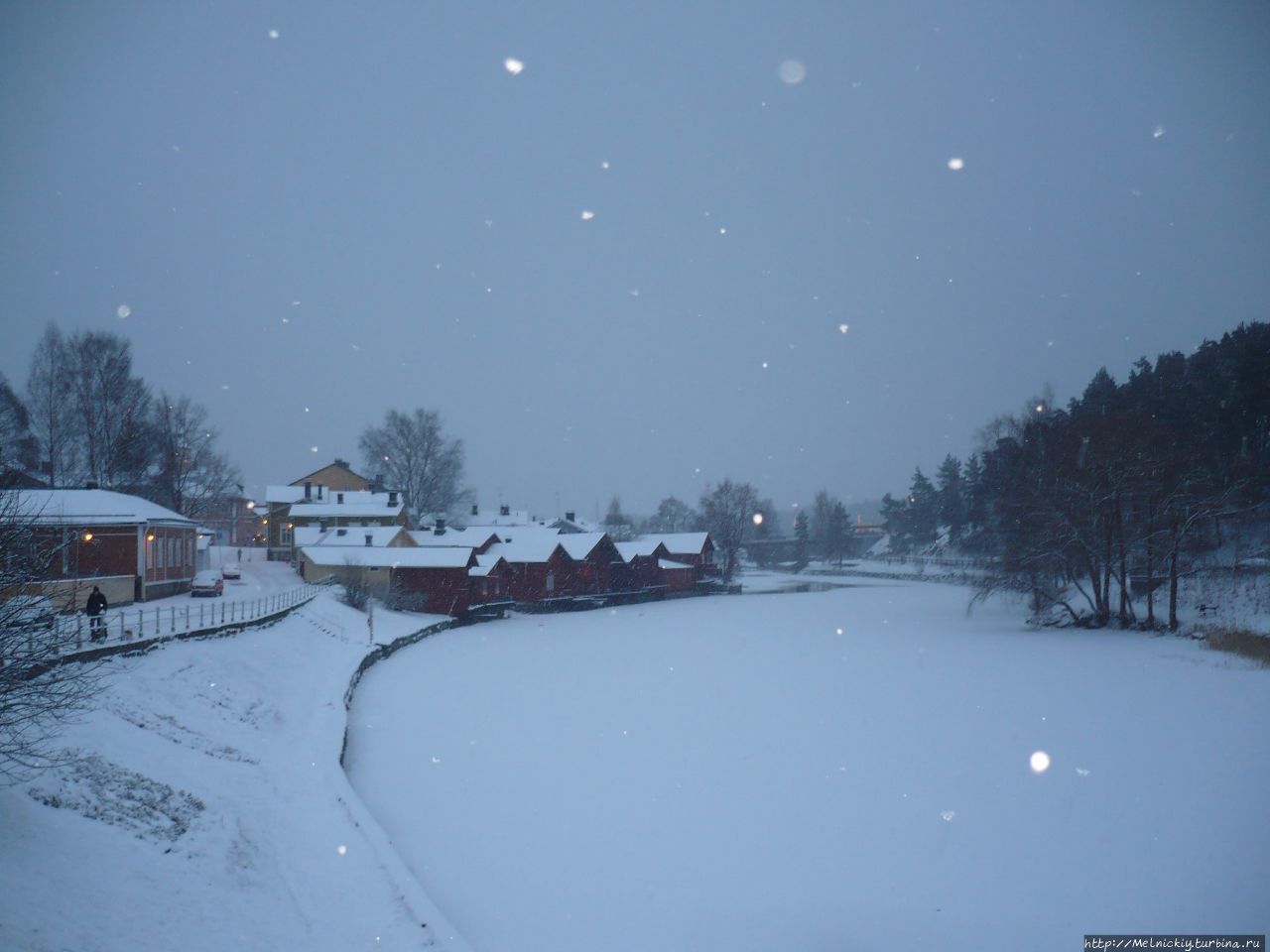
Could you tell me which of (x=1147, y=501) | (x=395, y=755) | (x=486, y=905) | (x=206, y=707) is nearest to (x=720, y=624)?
(x=1147, y=501)


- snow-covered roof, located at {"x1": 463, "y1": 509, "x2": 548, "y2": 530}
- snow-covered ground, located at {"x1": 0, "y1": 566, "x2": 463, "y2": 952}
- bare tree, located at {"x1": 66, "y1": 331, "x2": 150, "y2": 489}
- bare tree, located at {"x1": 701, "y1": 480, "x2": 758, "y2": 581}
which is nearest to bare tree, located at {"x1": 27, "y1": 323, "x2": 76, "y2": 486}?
bare tree, located at {"x1": 66, "y1": 331, "x2": 150, "y2": 489}

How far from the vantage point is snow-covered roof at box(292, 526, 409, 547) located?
46156 millimetres

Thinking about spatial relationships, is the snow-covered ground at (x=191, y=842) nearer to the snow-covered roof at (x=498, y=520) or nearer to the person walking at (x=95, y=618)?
the person walking at (x=95, y=618)

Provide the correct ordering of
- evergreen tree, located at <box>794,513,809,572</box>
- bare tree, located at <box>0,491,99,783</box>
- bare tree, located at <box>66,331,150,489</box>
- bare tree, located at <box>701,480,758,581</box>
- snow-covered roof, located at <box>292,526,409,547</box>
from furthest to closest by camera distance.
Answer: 1. evergreen tree, located at <box>794,513,809,572</box>
2. bare tree, located at <box>701,480,758,581</box>
3. snow-covered roof, located at <box>292,526,409,547</box>
4. bare tree, located at <box>66,331,150,489</box>
5. bare tree, located at <box>0,491,99,783</box>

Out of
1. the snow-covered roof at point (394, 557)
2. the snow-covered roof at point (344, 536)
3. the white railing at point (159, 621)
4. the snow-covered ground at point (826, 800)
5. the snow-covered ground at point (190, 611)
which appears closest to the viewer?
the snow-covered ground at point (826, 800)

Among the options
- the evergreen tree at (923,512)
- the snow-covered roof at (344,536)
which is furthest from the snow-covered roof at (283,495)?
the evergreen tree at (923,512)

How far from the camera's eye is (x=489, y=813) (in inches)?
478

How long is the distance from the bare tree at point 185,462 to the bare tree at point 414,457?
23.4 metres

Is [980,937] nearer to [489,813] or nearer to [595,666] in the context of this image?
[489,813]

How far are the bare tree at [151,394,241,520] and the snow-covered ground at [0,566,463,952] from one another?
30.0 metres

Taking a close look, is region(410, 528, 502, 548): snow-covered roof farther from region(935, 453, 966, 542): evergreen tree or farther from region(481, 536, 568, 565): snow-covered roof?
region(935, 453, 966, 542): evergreen tree

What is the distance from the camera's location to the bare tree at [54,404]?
33562 mm

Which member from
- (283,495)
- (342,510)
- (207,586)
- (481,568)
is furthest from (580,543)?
(207,586)

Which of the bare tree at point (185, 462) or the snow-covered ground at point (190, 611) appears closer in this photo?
the snow-covered ground at point (190, 611)
